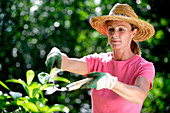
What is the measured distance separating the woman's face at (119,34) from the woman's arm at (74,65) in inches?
10.9

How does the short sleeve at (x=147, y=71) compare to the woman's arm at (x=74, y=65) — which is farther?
the woman's arm at (x=74, y=65)

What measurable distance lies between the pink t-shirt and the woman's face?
0.45 ft

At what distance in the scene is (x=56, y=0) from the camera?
4.29m

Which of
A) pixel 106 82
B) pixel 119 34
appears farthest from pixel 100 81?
pixel 119 34

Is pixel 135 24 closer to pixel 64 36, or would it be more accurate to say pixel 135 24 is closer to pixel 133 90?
pixel 133 90

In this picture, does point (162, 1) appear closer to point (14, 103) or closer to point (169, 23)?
point (169, 23)

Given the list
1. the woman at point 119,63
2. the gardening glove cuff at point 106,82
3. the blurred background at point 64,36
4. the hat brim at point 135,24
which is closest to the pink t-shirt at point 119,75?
the woman at point 119,63

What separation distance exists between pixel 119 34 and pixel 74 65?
1.25 ft

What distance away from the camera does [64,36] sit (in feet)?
13.7

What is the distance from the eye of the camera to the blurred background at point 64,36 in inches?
160

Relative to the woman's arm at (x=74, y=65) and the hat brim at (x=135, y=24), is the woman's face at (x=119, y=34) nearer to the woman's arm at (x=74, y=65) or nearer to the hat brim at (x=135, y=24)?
the hat brim at (x=135, y=24)

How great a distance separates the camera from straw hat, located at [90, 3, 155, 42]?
164 cm

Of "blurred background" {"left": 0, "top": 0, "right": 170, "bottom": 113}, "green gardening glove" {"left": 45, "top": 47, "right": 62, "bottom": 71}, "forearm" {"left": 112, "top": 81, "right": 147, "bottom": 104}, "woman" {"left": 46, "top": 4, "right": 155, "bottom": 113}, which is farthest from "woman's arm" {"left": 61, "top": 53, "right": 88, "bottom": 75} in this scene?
"blurred background" {"left": 0, "top": 0, "right": 170, "bottom": 113}

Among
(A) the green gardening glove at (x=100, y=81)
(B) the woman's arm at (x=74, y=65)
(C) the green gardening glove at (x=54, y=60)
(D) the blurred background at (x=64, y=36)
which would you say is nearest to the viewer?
(A) the green gardening glove at (x=100, y=81)
